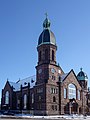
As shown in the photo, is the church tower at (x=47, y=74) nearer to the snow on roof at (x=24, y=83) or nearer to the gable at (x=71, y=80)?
the gable at (x=71, y=80)

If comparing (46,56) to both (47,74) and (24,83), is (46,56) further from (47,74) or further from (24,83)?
(24,83)

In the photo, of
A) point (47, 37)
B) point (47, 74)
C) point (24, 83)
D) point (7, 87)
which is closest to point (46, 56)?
point (47, 74)

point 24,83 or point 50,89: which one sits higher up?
point 24,83

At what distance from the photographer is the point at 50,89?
236 feet

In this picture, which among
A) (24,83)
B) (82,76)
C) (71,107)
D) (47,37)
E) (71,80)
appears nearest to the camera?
(47,37)

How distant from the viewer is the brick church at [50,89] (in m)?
71.6

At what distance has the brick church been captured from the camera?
71.6m

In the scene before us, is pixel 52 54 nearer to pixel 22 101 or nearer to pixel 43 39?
pixel 43 39

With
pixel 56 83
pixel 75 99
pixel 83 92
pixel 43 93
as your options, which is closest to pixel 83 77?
pixel 83 92

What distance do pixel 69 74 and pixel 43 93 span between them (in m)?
13.1

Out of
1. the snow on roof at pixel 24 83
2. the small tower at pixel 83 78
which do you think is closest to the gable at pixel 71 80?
the small tower at pixel 83 78

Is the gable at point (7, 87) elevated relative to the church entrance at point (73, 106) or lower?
elevated

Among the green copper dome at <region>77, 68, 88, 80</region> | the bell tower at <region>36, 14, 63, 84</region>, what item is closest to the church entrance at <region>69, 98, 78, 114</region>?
the bell tower at <region>36, 14, 63, 84</region>

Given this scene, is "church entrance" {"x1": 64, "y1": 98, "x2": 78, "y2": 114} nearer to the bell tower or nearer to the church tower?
the church tower
